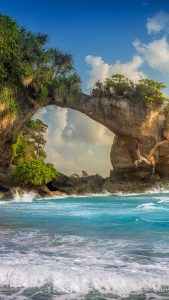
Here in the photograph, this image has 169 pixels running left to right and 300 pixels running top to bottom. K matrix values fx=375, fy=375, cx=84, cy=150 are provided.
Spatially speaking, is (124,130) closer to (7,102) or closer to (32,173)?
(32,173)

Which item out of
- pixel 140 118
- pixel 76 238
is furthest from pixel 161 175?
pixel 76 238

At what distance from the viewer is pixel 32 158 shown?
32562 millimetres

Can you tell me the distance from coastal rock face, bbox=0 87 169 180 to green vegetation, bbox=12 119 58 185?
231 cm

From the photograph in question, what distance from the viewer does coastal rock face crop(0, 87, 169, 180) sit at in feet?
89.7

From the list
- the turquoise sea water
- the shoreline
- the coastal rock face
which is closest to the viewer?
the turquoise sea water

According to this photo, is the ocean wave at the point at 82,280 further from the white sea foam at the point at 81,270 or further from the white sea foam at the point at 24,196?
the white sea foam at the point at 24,196

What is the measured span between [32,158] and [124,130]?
831 cm

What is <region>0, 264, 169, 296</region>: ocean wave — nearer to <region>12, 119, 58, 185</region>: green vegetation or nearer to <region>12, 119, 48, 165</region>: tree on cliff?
<region>12, 119, 58, 185</region>: green vegetation

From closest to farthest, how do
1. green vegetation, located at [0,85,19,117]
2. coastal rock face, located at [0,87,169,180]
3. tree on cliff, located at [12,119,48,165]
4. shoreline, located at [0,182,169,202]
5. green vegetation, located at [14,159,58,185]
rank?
1. green vegetation, located at [0,85,19,117]
2. shoreline, located at [0,182,169,202]
3. green vegetation, located at [14,159,58,185]
4. coastal rock face, located at [0,87,169,180]
5. tree on cliff, located at [12,119,48,165]

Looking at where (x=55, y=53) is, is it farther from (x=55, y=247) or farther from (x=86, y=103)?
(x=55, y=247)

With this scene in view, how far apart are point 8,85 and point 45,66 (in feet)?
11.2

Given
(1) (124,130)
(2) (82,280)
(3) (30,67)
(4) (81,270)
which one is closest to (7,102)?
(3) (30,67)

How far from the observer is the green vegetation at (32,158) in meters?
26.2

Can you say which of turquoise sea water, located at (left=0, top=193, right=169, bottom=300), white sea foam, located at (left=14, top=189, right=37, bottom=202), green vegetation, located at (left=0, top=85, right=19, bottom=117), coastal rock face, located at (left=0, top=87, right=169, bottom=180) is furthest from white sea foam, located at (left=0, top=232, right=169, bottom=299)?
coastal rock face, located at (left=0, top=87, right=169, bottom=180)
